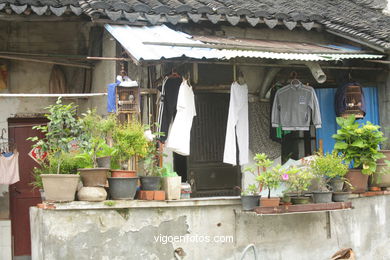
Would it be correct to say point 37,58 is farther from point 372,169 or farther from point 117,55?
point 372,169

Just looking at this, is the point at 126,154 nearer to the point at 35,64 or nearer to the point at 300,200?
the point at 300,200

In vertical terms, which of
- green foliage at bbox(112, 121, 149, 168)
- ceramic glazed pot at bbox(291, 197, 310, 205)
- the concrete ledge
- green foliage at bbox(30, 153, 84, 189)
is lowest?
ceramic glazed pot at bbox(291, 197, 310, 205)

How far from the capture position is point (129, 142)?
9359 millimetres

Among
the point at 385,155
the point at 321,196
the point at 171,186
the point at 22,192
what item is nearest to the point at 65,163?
the point at 171,186

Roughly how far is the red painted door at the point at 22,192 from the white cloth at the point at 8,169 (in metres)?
0.69

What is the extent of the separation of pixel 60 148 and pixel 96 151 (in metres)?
0.53

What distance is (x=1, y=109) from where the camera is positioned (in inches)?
482

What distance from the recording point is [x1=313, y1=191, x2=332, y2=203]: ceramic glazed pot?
10125 millimetres

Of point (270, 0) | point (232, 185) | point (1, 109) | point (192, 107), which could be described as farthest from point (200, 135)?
point (1, 109)

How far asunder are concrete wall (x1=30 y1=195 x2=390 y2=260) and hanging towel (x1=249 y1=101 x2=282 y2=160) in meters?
1.86

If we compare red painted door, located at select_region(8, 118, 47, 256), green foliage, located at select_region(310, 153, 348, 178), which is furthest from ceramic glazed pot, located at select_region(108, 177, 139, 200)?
red painted door, located at select_region(8, 118, 47, 256)

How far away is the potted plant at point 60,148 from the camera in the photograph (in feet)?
28.7

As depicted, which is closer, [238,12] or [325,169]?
[325,169]

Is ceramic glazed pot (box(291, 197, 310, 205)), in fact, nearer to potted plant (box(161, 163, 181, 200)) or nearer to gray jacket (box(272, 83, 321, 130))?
gray jacket (box(272, 83, 321, 130))
